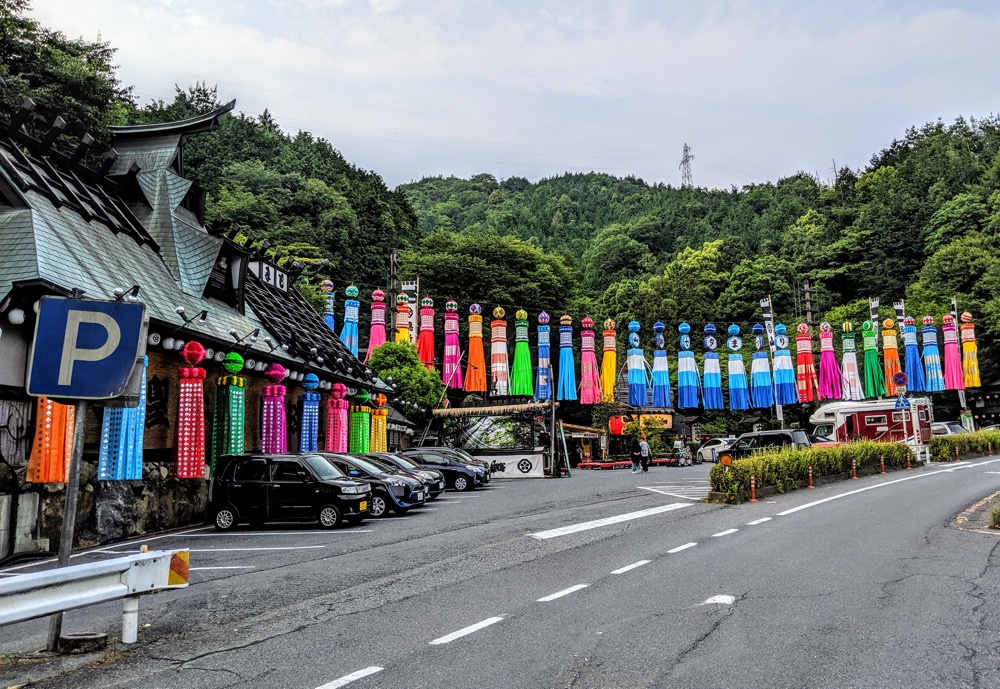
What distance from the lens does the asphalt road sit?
215 inches

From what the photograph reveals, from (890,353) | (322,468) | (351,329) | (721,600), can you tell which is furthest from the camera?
(890,353)

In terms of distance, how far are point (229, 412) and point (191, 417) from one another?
1.60 metres

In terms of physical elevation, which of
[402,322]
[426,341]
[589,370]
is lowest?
[589,370]

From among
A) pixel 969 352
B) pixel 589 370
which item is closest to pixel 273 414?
pixel 589 370

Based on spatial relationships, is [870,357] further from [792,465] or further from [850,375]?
[792,465]

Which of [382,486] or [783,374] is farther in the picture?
[783,374]

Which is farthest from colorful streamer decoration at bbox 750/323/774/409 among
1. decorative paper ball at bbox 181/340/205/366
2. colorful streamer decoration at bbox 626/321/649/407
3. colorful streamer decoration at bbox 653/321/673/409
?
decorative paper ball at bbox 181/340/205/366

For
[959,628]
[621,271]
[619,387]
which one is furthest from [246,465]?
[621,271]

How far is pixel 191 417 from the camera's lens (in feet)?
53.4

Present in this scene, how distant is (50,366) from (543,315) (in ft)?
94.4

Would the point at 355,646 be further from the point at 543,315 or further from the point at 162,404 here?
the point at 543,315

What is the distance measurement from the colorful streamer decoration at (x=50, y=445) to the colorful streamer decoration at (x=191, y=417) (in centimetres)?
329

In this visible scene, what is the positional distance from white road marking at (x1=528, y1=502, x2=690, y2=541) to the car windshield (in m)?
5.08

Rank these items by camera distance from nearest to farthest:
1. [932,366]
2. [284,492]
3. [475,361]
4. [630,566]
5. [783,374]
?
1. [630,566]
2. [284,492]
3. [475,361]
4. [783,374]
5. [932,366]
